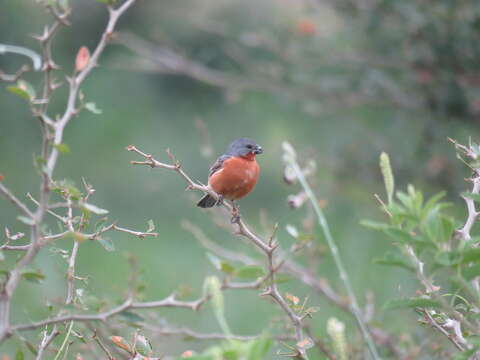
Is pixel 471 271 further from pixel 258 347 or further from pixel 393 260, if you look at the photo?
pixel 258 347

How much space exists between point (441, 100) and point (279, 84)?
4.30 ft

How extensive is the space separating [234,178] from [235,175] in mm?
19

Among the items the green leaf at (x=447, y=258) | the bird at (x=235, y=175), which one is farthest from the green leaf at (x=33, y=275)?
the bird at (x=235, y=175)

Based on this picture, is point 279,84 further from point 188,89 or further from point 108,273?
point 188,89

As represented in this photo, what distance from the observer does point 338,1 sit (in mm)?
5410

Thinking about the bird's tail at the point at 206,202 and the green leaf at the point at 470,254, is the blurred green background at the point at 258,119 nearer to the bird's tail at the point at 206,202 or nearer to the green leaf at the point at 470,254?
the bird's tail at the point at 206,202

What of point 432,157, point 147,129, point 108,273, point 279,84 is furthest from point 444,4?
point 147,129

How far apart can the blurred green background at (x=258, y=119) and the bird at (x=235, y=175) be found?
12.5 inches

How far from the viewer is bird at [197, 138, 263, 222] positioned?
4113mm

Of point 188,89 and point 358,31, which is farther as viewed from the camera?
point 188,89

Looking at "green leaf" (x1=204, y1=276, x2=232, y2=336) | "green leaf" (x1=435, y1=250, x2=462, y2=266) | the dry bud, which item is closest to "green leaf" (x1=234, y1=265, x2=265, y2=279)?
"green leaf" (x1=204, y1=276, x2=232, y2=336)

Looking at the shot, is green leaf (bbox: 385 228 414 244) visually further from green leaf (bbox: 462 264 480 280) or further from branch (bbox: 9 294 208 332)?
branch (bbox: 9 294 208 332)

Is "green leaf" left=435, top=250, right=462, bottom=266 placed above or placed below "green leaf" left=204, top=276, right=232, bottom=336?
above

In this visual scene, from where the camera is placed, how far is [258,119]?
960 centimetres
